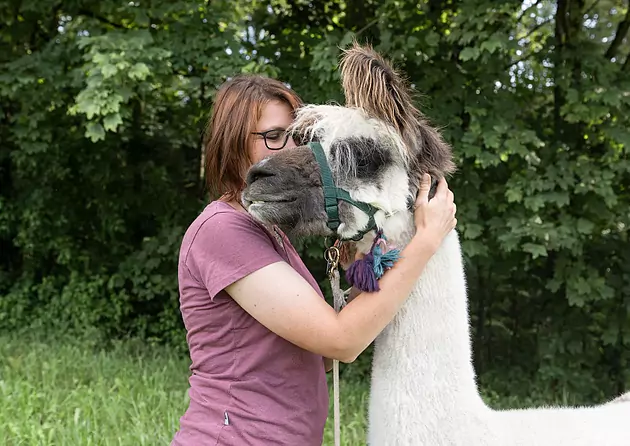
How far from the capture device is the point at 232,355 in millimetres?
1561

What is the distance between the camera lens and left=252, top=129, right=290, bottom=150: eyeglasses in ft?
5.69

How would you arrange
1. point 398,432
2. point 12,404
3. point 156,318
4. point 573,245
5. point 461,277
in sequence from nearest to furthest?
point 398,432 → point 461,277 → point 12,404 → point 573,245 → point 156,318

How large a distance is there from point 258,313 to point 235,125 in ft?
1.83

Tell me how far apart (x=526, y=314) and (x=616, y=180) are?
2130mm

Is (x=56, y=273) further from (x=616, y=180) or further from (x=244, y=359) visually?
(x=244, y=359)

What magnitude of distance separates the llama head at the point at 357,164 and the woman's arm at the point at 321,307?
5.1 inches

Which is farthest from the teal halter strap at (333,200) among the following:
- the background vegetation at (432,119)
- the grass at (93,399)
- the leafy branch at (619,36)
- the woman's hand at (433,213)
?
the leafy branch at (619,36)

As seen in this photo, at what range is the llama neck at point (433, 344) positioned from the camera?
1.54m

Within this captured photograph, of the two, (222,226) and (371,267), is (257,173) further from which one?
(371,267)

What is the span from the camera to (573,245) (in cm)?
Answer: 438

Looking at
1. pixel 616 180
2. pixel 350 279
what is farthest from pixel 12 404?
pixel 616 180

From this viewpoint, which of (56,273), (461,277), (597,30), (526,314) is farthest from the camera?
(56,273)

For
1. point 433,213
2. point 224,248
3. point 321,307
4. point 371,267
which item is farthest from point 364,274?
point 224,248

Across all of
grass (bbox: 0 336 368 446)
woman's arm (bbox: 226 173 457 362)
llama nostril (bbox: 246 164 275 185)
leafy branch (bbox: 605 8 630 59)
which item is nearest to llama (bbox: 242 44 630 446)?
llama nostril (bbox: 246 164 275 185)
